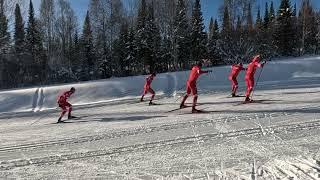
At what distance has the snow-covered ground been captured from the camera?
9.77 m

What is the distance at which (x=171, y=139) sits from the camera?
12.6 metres

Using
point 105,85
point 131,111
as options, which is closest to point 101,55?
point 105,85

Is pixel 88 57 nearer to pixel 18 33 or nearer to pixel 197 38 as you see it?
pixel 18 33

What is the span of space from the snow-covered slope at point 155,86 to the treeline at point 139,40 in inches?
642

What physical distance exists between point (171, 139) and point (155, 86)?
12.9 m

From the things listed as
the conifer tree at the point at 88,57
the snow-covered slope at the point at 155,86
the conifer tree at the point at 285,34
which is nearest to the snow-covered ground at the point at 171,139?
the snow-covered slope at the point at 155,86

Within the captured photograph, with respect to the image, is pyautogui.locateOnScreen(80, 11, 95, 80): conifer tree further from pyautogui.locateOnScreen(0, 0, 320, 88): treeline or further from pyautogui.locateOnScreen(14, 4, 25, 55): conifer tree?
pyautogui.locateOnScreen(14, 4, 25, 55): conifer tree

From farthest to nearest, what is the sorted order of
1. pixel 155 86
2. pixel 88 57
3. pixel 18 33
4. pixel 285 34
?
pixel 18 33 < pixel 285 34 < pixel 88 57 < pixel 155 86

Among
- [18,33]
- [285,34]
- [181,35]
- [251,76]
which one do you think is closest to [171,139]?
[251,76]

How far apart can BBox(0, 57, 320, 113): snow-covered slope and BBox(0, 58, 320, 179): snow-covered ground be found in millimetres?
338

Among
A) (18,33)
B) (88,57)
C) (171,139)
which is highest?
(18,33)

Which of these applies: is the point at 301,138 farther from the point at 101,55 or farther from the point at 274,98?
the point at 101,55

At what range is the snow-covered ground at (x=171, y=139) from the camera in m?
9.77

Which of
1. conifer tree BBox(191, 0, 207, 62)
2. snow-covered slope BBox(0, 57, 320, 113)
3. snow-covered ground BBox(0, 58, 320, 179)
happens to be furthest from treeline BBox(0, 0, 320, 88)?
snow-covered ground BBox(0, 58, 320, 179)
